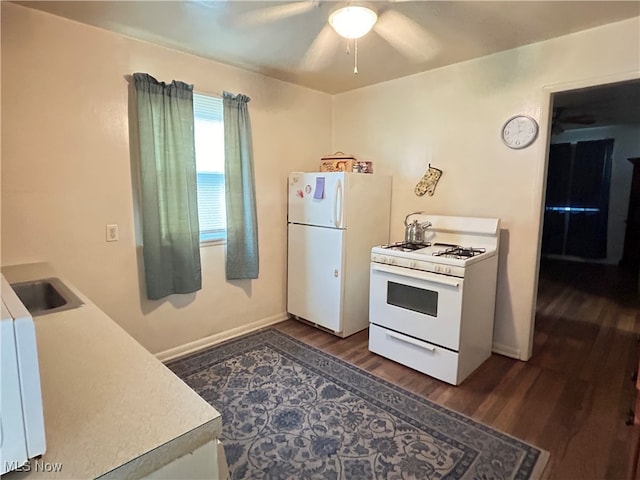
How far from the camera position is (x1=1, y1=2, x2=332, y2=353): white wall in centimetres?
213

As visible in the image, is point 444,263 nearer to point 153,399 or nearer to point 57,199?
point 153,399

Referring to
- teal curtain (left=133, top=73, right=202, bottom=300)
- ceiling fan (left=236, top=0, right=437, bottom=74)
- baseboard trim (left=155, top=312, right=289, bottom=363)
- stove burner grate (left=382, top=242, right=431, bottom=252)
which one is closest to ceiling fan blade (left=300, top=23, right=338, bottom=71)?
ceiling fan (left=236, top=0, right=437, bottom=74)

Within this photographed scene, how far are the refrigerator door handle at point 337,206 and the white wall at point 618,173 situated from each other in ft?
19.0

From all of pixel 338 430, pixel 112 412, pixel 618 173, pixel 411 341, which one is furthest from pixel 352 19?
pixel 618 173

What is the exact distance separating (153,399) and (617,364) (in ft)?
11.2

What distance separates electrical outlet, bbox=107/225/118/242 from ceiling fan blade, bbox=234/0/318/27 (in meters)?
1.59

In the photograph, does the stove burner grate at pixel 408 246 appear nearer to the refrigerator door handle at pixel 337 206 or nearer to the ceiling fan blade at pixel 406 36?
the refrigerator door handle at pixel 337 206

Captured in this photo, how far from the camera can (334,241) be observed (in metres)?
3.22

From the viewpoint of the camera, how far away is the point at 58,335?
1.28 meters

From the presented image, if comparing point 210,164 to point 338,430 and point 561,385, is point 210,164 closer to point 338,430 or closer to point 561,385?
point 338,430

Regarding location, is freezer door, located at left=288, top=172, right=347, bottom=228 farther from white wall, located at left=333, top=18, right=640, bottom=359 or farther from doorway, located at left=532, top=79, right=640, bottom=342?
doorway, located at left=532, top=79, right=640, bottom=342

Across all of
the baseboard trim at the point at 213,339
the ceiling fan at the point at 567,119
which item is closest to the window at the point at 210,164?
the baseboard trim at the point at 213,339

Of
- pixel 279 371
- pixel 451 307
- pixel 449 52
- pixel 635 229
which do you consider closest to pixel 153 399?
pixel 279 371

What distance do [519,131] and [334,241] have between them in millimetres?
1680
